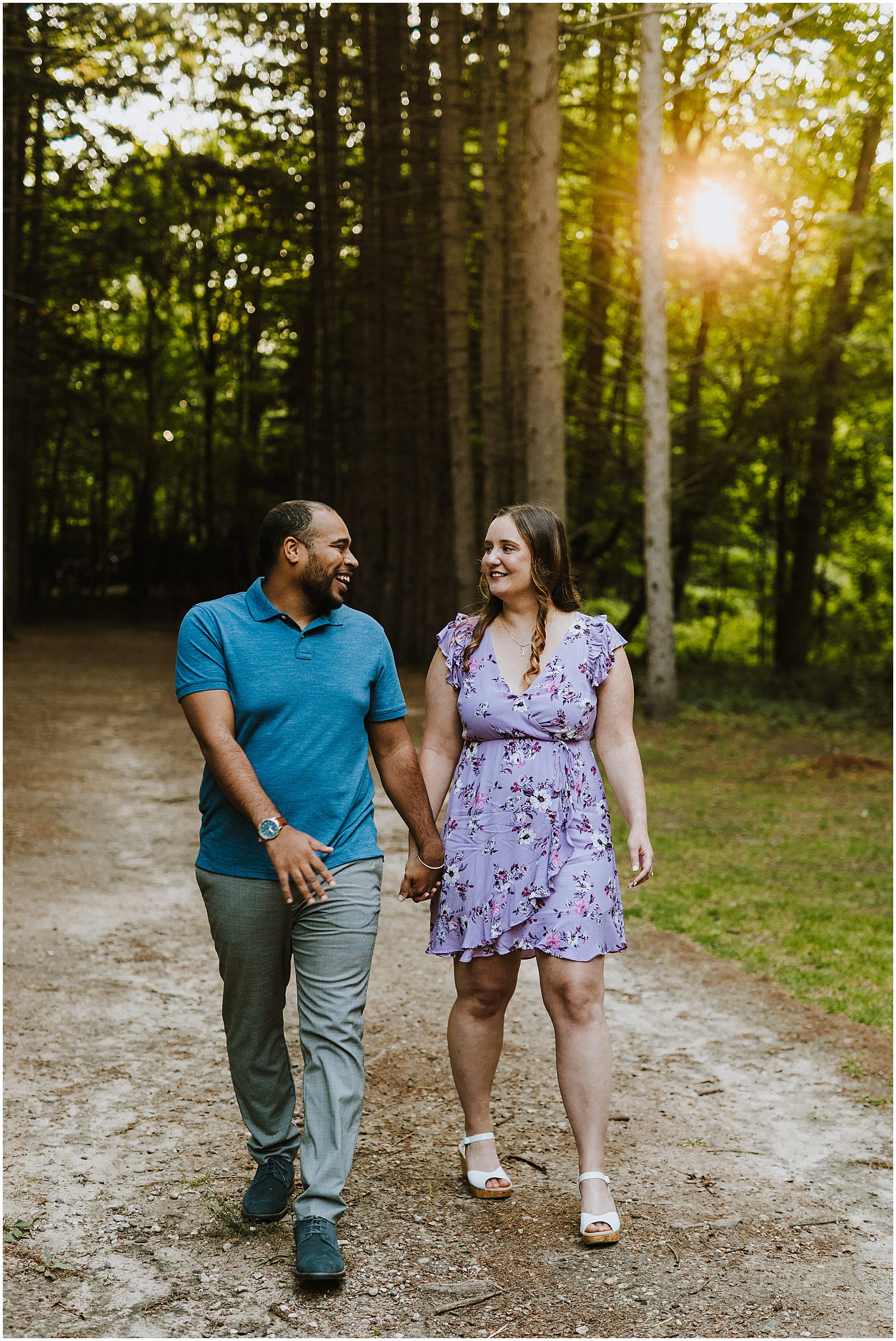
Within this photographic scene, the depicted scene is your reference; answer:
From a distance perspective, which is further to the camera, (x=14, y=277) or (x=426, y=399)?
(x=14, y=277)

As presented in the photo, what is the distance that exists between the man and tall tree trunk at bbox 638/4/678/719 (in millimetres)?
13093

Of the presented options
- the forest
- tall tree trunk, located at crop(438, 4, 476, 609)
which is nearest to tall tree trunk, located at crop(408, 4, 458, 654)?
the forest

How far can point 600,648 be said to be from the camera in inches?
155

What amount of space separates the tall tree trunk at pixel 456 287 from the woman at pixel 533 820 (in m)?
14.4

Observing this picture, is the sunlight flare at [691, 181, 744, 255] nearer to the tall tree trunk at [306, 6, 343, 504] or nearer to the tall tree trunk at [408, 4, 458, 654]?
the tall tree trunk at [408, 4, 458, 654]

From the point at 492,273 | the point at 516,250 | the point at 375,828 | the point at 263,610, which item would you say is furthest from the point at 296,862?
the point at 516,250

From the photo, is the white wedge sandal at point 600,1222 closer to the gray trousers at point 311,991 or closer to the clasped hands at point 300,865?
the gray trousers at point 311,991

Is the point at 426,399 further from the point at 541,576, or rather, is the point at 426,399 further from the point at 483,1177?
the point at 483,1177

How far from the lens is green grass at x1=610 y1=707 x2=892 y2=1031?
6.98 metres

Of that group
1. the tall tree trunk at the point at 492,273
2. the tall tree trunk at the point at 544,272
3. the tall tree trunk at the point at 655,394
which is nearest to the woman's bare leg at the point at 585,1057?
the tall tree trunk at the point at 544,272

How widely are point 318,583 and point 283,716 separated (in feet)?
1.33

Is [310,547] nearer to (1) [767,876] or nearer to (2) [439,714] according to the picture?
(2) [439,714]

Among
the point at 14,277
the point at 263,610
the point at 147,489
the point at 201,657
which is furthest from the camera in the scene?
the point at 147,489

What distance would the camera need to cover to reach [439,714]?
4.08 meters
